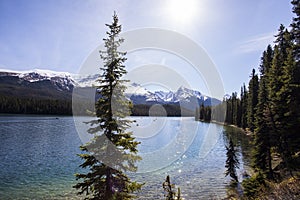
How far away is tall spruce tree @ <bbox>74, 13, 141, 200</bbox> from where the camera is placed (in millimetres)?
12945

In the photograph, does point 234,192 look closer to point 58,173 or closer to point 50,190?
point 50,190

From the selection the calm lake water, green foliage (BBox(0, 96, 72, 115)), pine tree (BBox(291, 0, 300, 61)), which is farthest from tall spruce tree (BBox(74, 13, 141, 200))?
green foliage (BBox(0, 96, 72, 115))

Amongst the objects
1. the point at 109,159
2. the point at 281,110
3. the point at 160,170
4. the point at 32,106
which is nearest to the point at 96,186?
the point at 109,159

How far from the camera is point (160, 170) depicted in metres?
34.4

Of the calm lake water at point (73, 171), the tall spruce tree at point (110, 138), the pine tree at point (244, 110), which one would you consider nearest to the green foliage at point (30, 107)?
the calm lake water at point (73, 171)

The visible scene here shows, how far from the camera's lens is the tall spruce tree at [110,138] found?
510 inches

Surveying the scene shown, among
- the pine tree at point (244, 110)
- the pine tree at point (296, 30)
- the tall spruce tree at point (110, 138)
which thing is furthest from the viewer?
the pine tree at point (244, 110)

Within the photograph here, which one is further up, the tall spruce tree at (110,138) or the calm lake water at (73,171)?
the tall spruce tree at (110,138)

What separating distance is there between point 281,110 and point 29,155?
40747mm

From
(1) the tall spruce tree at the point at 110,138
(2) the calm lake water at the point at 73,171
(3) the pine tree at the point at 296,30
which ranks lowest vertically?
(2) the calm lake water at the point at 73,171

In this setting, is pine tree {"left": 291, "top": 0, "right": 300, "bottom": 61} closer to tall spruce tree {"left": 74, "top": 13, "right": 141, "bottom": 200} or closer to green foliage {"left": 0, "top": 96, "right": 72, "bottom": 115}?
tall spruce tree {"left": 74, "top": 13, "right": 141, "bottom": 200}

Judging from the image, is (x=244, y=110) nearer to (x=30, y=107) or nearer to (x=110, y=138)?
(x=110, y=138)

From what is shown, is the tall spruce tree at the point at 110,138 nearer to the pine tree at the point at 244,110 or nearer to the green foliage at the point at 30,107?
the pine tree at the point at 244,110

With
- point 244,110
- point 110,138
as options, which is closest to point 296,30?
point 110,138
